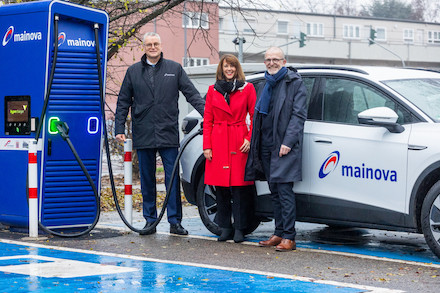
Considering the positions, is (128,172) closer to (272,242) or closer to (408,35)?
(272,242)

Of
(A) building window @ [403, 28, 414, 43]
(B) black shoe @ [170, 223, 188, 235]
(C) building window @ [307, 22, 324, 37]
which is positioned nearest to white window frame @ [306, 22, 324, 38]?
(C) building window @ [307, 22, 324, 37]

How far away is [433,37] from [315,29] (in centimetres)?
1478

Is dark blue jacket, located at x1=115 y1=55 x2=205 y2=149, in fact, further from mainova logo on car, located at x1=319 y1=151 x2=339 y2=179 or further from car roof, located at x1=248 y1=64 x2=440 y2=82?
mainova logo on car, located at x1=319 y1=151 x2=339 y2=179

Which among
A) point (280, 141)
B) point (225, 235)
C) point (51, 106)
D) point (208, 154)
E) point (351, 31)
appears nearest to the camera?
point (280, 141)

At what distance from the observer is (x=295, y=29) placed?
266ft

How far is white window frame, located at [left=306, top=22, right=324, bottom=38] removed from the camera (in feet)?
256

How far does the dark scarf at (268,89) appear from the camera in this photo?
8.50m

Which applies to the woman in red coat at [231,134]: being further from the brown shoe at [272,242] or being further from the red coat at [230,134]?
the brown shoe at [272,242]

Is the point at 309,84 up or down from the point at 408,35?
down

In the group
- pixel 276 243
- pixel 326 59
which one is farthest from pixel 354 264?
pixel 326 59

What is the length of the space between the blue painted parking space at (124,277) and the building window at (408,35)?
78.9 m

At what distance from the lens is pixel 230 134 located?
29.2 feet

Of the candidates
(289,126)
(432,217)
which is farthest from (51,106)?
(432,217)

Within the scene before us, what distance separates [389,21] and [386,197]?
77050 mm
